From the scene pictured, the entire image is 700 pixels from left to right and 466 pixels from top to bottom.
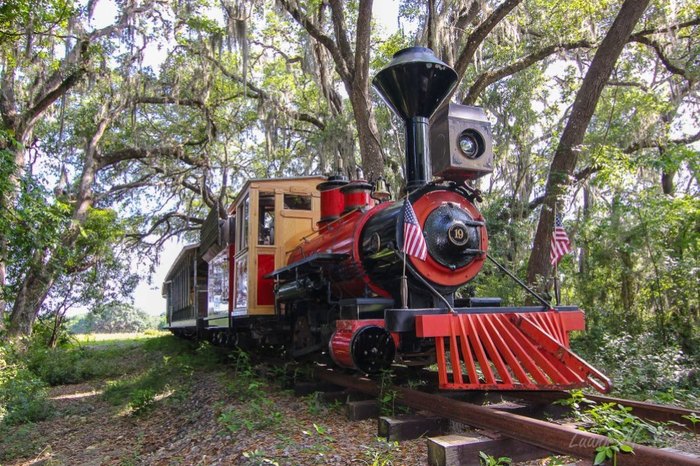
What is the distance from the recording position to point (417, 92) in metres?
5.61

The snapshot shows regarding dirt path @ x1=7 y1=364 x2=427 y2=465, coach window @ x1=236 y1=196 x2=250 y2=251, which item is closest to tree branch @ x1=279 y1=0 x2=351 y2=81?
coach window @ x1=236 y1=196 x2=250 y2=251

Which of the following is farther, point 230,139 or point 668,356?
point 230,139

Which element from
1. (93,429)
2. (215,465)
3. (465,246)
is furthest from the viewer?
(93,429)

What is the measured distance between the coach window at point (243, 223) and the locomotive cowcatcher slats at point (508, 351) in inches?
171

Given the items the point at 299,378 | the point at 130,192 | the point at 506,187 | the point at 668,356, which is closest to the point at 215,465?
the point at 299,378

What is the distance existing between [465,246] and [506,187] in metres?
11.4

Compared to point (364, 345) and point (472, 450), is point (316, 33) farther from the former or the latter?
point (472, 450)

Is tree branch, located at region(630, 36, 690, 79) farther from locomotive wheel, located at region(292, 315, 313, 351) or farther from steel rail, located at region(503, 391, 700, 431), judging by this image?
steel rail, located at region(503, 391, 700, 431)

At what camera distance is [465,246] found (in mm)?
5281

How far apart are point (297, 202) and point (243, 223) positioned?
907 millimetres

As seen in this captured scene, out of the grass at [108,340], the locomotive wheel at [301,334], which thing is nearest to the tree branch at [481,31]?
the locomotive wheel at [301,334]

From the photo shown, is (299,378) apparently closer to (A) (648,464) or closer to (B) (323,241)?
(B) (323,241)

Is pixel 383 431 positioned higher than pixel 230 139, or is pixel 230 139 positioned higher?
pixel 230 139

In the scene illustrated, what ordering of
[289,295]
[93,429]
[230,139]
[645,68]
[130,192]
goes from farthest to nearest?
1. [130,192]
2. [230,139]
3. [645,68]
4. [93,429]
5. [289,295]
